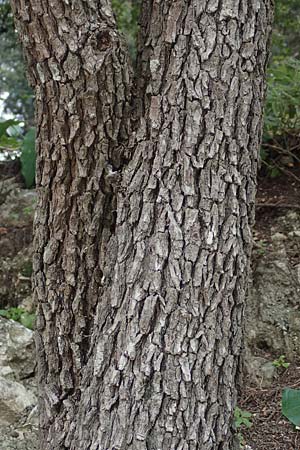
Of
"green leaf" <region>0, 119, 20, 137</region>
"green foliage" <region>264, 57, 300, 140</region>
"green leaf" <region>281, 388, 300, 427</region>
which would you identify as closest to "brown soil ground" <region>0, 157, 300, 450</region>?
"green foliage" <region>264, 57, 300, 140</region>

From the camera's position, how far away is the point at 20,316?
3025mm

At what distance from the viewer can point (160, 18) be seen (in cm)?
154

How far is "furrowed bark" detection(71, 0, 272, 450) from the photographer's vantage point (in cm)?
144

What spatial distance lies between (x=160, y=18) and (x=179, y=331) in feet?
2.94

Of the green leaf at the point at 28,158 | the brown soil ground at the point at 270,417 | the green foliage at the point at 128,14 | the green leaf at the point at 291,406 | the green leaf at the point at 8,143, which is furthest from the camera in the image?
the green foliage at the point at 128,14

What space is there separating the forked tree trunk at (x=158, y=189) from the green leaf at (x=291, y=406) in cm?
23

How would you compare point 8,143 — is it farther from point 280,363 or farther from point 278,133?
point 280,363

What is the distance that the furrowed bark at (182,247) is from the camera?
1.44m

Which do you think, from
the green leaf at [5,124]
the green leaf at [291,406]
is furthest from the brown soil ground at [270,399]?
the green leaf at [5,124]

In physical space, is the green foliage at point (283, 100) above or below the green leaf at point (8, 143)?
above

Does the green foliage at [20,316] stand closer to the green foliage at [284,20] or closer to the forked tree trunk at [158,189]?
the forked tree trunk at [158,189]

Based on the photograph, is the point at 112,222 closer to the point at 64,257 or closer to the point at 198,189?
the point at 64,257

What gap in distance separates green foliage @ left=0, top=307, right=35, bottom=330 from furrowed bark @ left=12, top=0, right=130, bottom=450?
1264 mm

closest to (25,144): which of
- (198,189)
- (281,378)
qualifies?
(281,378)
